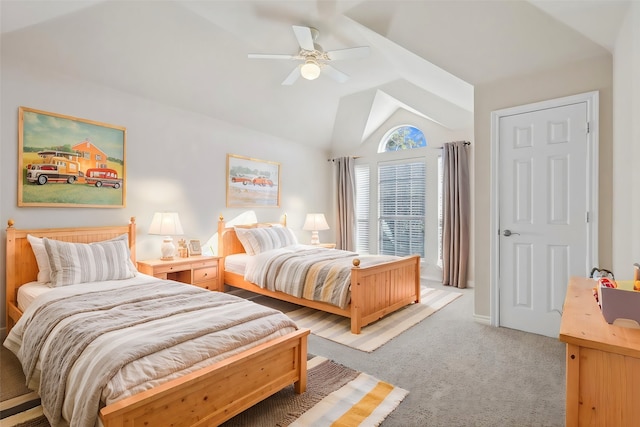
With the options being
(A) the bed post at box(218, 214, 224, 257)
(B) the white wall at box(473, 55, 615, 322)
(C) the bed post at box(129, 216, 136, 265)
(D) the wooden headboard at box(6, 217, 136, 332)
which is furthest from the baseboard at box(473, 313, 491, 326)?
(D) the wooden headboard at box(6, 217, 136, 332)

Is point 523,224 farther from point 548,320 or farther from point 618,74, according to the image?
point 618,74

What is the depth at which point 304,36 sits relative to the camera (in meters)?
2.92

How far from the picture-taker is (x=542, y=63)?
2.95 meters

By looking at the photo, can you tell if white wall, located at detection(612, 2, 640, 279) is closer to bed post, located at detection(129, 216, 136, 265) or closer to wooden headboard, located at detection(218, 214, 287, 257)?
wooden headboard, located at detection(218, 214, 287, 257)

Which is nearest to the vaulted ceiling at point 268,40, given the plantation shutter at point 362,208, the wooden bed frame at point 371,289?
the wooden bed frame at point 371,289

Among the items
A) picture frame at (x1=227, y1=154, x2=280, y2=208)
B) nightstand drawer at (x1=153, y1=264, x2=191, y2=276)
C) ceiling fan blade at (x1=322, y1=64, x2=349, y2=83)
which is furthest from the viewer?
picture frame at (x1=227, y1=154, x2=280, y2=208)

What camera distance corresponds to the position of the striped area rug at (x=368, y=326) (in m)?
3.00

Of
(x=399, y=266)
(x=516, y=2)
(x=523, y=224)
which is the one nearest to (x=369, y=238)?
(x=399, y=266)

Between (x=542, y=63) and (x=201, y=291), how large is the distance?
11.7 ft

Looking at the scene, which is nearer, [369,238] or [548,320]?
[548,320]

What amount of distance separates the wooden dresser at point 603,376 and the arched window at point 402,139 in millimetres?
4834

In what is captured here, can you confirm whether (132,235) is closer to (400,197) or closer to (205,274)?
(205,274)

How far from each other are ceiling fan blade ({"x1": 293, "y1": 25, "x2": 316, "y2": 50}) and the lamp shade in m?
2.39

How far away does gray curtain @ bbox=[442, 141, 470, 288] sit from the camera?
16.6 ft
